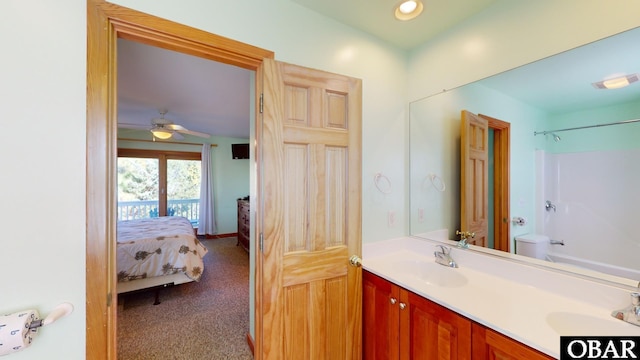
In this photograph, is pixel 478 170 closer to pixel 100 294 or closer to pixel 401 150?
pixel 401 150

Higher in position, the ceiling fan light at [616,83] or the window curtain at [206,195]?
the ceiling fan light at [616,83]

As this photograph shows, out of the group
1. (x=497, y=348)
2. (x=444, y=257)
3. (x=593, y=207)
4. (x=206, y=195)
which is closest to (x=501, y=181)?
(x=593, y=207)

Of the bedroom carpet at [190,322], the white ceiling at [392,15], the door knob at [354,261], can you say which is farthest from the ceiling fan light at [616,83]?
the bedroom carpet at [190,322]

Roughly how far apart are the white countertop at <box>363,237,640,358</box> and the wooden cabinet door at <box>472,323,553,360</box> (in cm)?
3

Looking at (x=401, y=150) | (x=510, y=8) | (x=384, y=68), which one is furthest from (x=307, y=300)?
(x=510, y=8)

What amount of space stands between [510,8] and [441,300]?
5.69ft

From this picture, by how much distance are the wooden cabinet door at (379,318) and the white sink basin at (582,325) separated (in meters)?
0.67

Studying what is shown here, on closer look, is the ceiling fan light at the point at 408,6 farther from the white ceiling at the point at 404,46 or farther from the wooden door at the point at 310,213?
the wooden door at the point at 310,213

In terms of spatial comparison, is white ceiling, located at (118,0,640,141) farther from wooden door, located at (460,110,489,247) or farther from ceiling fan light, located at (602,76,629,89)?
wooden door, located at (460,110,489,247)

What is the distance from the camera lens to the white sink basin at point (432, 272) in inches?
57.7
